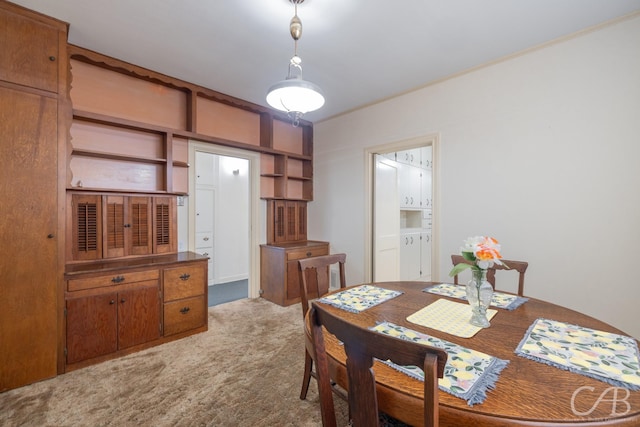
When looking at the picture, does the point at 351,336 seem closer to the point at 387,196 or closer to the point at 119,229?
the point at 119,229

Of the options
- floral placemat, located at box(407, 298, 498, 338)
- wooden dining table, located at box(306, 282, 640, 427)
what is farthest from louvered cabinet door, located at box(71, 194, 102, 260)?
floral placemat, located at box(407, 298, 498, 338)

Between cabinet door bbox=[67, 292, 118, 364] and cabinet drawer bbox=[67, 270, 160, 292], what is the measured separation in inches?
3.4

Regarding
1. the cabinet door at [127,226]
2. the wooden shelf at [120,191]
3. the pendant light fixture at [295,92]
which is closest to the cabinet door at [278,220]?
the wooden shelf at [120,191]

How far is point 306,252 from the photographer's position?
3.79 meters

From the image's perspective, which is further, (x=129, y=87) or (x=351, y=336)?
(x=129, y=87)

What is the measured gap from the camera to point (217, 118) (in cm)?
348

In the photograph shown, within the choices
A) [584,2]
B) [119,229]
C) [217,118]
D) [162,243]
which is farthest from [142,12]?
[584,2]

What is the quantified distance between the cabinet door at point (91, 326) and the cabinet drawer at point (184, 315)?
1.30 ft

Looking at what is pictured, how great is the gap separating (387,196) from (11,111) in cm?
Answer: 369

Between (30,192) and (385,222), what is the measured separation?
352 cm

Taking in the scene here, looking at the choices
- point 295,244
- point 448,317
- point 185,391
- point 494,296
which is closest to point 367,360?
point 448,317

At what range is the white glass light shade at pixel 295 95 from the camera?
171cm

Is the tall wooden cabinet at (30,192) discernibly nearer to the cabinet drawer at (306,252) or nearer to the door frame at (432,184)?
the cabinet drawer at (306,252)

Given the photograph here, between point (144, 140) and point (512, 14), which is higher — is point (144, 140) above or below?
below
